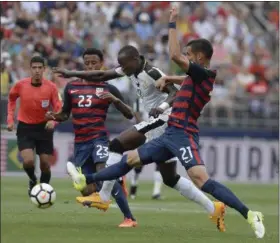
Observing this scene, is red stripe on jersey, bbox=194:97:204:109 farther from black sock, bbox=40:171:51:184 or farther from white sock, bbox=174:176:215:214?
black sock, bbox=40:171:51:184

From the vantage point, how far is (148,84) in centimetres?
1377

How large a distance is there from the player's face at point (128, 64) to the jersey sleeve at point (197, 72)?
1.45 metres

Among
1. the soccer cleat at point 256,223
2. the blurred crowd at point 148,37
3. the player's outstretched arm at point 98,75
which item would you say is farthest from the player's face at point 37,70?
the blurred crowd at point 148,37

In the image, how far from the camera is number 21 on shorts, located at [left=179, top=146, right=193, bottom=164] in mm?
12211

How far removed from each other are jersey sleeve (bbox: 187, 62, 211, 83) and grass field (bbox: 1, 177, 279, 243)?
1902 millimetres

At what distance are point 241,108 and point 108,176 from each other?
1632 centimetres

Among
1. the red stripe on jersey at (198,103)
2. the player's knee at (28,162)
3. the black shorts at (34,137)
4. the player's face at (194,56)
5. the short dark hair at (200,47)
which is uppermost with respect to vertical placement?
the short dark hair at (200,47)

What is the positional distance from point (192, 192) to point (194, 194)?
41mm

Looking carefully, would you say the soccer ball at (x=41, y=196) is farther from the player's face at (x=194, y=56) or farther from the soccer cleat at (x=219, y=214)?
A: the player's face at (x=194, y=56)

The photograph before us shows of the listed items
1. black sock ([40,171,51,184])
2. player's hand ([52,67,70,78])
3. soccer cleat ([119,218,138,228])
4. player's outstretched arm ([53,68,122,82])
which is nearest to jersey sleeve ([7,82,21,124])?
black sock ([40,171,51,184])

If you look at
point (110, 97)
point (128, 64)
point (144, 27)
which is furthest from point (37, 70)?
point (144, 27)

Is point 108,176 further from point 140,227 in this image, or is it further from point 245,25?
point 245,25

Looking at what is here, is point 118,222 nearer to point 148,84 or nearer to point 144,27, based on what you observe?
point 148,84

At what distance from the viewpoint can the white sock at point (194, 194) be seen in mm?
12945
